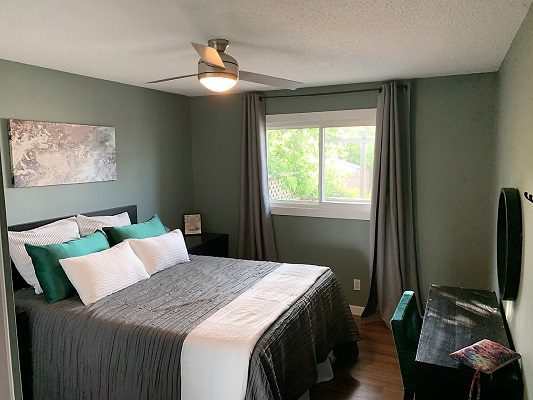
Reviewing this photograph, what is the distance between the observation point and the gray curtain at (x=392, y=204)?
378 centimetres

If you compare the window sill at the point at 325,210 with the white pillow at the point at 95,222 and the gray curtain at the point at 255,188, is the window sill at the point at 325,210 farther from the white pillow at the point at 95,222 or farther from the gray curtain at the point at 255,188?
the white pillow at the point at 95,222

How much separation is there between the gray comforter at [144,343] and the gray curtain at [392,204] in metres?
1.19

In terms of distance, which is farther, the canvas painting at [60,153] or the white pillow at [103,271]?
the canvas painting at [60,153]

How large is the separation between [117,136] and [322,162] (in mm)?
2045

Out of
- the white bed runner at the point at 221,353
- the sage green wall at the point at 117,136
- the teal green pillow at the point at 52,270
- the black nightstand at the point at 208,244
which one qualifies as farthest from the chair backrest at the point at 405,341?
the sage green wall at the point at 117,136

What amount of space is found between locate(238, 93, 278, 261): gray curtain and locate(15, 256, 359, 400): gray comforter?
5.00 feet

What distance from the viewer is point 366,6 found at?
190 cm

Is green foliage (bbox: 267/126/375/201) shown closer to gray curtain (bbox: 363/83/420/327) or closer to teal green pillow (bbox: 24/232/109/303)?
gray curtain (bbox: 363/83/420/327)

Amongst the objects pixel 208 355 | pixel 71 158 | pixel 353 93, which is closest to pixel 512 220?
pixel 208 355

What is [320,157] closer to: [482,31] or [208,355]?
[482,31]

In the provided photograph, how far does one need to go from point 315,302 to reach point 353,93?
2.16m

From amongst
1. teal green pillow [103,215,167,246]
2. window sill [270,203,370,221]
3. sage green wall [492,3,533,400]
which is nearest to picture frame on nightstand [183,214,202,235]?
window sill [270,203,370,221]

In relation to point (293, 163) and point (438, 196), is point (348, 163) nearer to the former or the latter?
point (293, 163)

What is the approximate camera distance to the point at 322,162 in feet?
14.2
